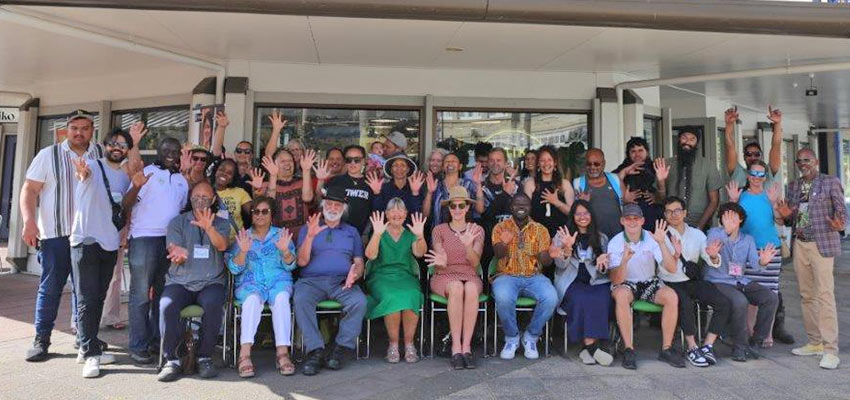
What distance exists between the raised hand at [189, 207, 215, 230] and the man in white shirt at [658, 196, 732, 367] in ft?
11.9

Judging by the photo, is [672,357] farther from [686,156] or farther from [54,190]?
[54,190]

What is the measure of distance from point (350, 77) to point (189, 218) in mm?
3500

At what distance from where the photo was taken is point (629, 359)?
412 cm

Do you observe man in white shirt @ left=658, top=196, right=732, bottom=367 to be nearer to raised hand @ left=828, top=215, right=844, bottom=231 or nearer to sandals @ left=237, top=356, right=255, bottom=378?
raised hand @ left=828, top=215, right=844, bottom=231

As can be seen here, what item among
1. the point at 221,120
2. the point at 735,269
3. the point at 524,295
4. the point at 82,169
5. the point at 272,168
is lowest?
the point at 524,295

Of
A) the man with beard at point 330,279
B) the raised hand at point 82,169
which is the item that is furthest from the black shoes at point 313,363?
the raised hand at point 82,169

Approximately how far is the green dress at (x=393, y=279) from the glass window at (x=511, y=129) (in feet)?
10.1

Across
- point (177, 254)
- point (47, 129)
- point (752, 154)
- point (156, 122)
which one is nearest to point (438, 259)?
point (177, 254)

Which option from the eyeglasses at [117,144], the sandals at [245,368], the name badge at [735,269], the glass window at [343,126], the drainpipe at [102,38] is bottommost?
the sandals at [245,368]

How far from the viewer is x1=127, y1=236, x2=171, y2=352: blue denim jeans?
403cm

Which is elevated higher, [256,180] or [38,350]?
[256,180]

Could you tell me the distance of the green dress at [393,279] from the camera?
4.17 metres

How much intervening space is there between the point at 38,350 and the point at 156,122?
4.51m

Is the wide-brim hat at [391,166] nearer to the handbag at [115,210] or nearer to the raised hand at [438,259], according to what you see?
the raised hand at [438,259]
